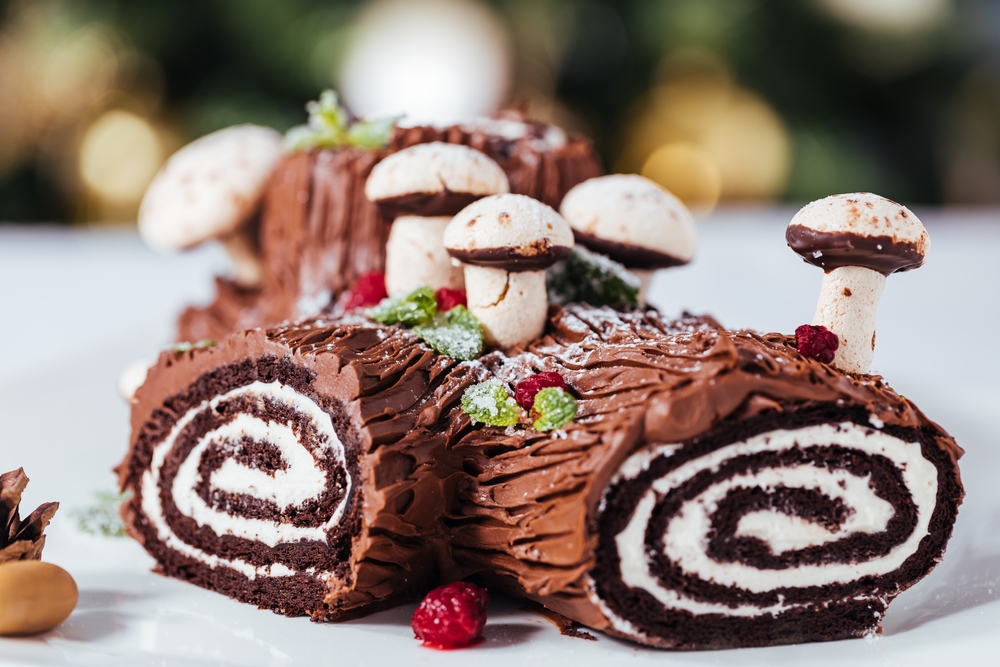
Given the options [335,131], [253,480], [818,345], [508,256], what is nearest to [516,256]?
[508,256]

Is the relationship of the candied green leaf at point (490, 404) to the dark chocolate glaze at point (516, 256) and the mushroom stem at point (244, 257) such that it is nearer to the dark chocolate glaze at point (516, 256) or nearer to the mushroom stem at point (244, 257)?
the dark chocolate glaze at point (516, 256)

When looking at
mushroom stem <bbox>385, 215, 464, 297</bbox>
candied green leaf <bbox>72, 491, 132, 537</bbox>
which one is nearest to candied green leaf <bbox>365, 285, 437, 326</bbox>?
mushroom stem <bbox>385, 215, 464, 297</bbox>

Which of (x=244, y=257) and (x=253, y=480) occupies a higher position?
(x=244, y=257)

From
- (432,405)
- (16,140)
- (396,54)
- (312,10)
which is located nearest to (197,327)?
(432,405)

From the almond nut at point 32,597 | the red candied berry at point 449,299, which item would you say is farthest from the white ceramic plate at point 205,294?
the red candied berry at point 449,299

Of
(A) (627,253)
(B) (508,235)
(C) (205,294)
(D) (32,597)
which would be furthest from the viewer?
(C) (205,294)

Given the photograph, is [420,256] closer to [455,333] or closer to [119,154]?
[455,333]

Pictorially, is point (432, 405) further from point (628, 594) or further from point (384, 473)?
point (628, 594)
